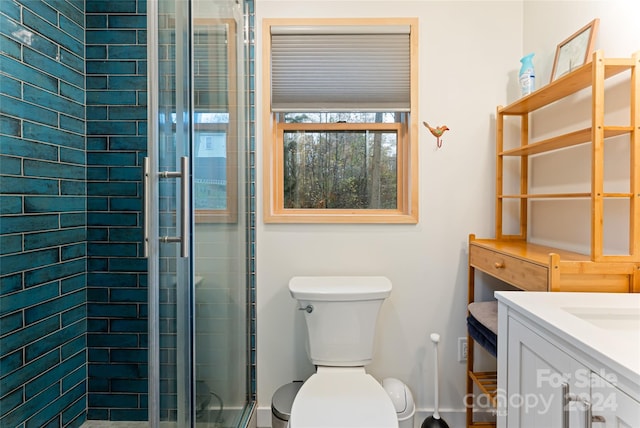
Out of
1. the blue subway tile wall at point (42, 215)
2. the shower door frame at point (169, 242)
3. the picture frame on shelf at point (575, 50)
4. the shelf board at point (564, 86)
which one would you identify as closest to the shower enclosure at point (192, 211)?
the shower door frame at point (169, 242)

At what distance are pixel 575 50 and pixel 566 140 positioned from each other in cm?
40

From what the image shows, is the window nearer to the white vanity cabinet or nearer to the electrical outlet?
the electrical outlet

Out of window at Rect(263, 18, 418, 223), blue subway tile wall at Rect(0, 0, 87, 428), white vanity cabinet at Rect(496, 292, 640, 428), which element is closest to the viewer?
white vanity cabinet at Rect(496, 292, 640, 428)

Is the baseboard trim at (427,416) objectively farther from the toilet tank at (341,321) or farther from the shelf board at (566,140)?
the shelf board at (566,140)

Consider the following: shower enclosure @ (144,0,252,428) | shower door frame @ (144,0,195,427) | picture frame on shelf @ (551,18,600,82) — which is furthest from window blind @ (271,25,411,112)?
shower door frame @ (144,0,195,427)

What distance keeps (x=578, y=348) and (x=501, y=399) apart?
0.46 meters

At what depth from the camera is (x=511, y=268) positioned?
1335mm

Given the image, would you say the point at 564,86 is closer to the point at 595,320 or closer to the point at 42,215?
the point at 595,320

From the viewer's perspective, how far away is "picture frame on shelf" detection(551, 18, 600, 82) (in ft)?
4.24

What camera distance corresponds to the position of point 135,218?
1.72 metres

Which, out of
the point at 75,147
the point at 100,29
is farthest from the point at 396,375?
the point at 100,29

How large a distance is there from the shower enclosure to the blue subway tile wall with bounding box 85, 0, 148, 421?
609 mm

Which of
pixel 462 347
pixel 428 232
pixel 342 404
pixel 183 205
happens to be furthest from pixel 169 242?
pixel 462 347

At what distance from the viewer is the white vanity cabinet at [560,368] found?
63cm
